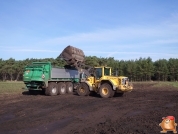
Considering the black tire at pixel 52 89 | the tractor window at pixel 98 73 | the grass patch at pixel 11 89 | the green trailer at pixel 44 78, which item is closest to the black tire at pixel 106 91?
the tractor window at pixel 98 73

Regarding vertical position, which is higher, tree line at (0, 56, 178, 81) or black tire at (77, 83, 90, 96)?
tree line at (0, 56, 178, 81)

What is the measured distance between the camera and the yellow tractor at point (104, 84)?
16.8 meters

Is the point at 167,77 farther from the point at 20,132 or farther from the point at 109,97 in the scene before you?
the point at 20,132

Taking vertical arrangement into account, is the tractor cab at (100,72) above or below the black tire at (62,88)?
above

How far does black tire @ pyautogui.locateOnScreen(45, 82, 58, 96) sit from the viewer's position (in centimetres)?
1875

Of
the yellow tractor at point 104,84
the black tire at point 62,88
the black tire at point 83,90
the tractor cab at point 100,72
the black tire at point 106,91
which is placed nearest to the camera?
the yellow tractor at point 104,84

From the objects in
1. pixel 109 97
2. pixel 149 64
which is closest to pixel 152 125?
pixel 109 97

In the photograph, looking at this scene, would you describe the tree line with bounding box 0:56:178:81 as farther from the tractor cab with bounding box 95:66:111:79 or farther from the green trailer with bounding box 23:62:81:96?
the tractor cab with bounding box 95:66:111:79

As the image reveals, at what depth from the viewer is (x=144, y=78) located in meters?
63.0

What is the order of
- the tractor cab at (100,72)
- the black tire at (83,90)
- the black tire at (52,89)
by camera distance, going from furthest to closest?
the black tire at (52,89) → the black tire at (83,90) → the tractor cab at (100,72)

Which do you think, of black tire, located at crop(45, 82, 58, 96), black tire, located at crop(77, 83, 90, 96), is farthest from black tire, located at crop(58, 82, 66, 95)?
black tire, located at crop(77, 83, 90, 96)

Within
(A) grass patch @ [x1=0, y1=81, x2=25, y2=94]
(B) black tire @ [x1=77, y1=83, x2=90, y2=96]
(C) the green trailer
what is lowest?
(A) grass patch @ [x1=0, y1=81, x2=25, y2=94]

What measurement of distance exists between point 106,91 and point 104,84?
0.56 meters

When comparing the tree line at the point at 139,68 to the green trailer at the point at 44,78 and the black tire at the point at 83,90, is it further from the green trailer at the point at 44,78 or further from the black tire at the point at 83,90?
the black tire at the point at 83,90
